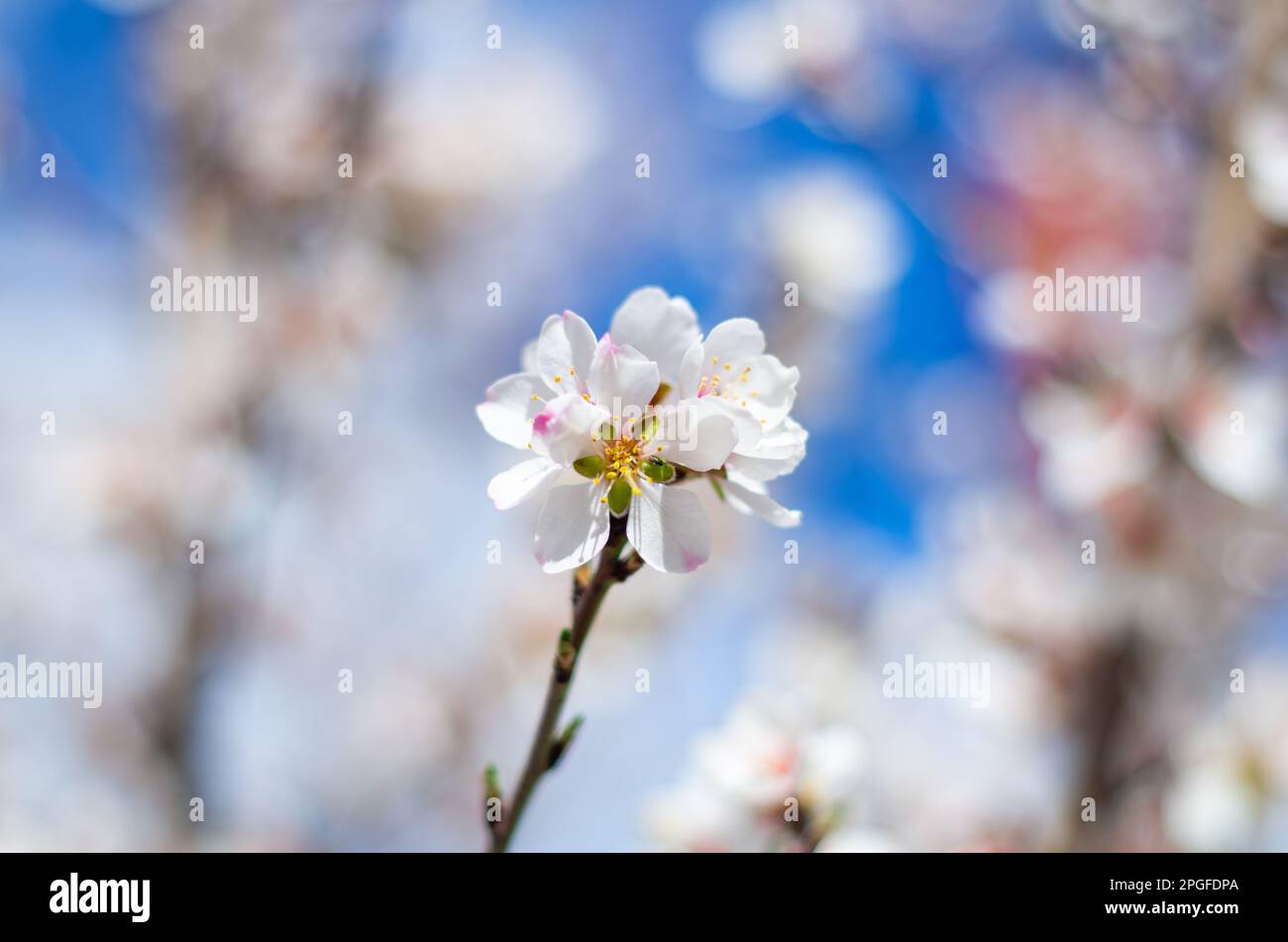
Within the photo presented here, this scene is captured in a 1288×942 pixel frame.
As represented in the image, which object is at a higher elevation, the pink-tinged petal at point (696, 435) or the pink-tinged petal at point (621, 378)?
the pink-tinged petal at point (621, 378)

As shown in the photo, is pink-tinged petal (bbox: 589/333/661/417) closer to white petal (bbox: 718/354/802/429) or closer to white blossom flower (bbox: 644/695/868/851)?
white petal (bbox: 718/354/802/429)

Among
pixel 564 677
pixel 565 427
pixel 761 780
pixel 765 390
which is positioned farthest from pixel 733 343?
pixel 761 780

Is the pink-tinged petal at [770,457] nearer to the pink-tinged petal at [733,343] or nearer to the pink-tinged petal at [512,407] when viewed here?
the pink-tinged petal at [733,343]

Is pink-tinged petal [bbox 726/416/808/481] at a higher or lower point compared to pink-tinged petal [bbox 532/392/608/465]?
lower

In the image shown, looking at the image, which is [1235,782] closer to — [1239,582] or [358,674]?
[1239,582]

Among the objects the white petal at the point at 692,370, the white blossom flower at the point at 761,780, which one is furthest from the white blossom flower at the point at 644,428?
the white blossom flower at the point at 761,780

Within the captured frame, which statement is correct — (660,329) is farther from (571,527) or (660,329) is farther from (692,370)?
(571,527)

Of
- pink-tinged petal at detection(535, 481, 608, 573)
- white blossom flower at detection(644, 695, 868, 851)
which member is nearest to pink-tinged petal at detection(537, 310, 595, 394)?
pink-tinged petal at detection(535, 481, 608, 573)
